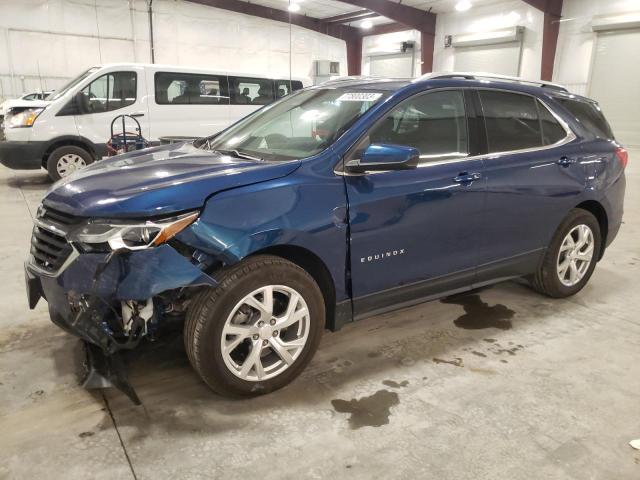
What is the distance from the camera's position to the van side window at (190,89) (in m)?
7.94

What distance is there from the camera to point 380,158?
2.29m

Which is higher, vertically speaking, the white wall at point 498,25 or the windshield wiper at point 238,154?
the white wall at point 498,25

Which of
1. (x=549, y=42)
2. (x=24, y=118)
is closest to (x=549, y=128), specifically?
(x=24, y=118)

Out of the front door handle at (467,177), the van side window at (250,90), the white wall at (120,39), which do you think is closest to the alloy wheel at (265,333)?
the front door handle at (467,177)

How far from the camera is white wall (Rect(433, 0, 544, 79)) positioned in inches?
572

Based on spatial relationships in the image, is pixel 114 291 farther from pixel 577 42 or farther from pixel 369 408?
pixel 577 42

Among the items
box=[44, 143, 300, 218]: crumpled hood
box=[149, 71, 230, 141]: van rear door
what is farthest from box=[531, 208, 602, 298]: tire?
box=[149, 71, 230, 141]: van rear door

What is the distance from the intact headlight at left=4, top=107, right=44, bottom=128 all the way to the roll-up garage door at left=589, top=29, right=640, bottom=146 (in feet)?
43.7

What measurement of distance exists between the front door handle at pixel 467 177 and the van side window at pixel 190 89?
6.51m

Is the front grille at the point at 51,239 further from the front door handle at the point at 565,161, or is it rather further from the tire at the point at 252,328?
the front door handle at the point at 565,161

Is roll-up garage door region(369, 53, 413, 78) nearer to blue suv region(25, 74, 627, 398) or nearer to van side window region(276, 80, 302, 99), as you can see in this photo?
van side window region(276, 80, 302, 99)

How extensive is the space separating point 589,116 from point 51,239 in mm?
3423

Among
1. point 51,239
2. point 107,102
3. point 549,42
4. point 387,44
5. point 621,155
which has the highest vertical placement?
point 387,44

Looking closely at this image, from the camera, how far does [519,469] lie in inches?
73.3
